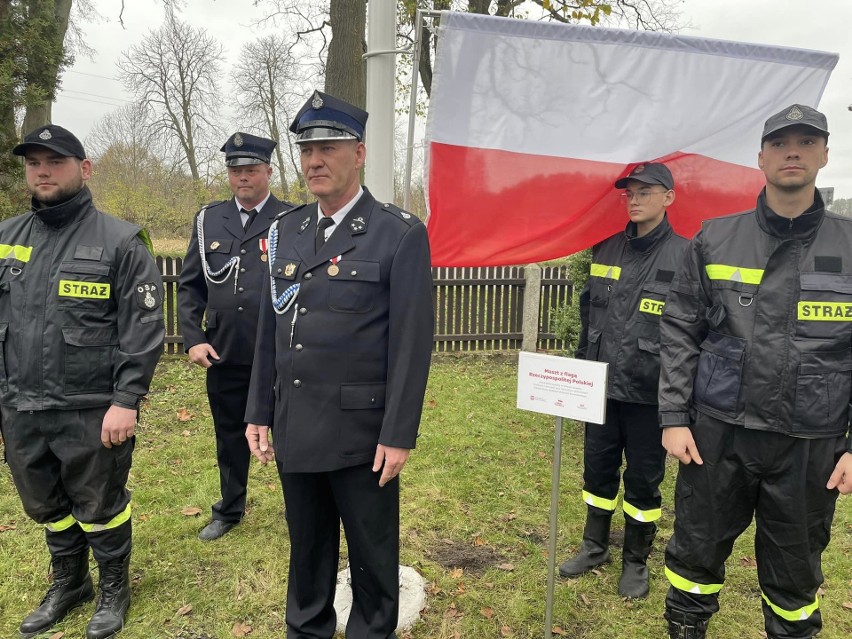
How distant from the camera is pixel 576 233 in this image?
135 inches

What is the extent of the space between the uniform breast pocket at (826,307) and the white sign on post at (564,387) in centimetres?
80

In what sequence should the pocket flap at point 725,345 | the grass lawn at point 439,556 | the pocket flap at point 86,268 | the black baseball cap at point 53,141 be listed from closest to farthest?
the pocket flap at point 725,345 < the black baseball cap at point 53,141 < the pocket flap at point 86,268 < the grass lawn at point 439,556

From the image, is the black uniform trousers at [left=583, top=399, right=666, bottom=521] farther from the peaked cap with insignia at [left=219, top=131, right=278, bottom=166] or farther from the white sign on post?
the peaked cap with insignia at [left=219, top=131, right=278, bottom=166]

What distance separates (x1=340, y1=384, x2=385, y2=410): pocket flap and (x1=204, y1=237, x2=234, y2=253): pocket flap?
1.74 m

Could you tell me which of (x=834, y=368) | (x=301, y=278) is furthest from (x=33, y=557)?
(x=834, y=368)

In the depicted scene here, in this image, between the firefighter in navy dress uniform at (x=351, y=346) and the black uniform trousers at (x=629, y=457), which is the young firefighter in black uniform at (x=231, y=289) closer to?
the firefighter in navy dress uniform at (x=351, y=346)

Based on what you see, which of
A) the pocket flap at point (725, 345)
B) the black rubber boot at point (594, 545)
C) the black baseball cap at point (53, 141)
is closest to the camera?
the pocket flap at point (725, 345)

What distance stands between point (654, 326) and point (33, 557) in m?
3.98

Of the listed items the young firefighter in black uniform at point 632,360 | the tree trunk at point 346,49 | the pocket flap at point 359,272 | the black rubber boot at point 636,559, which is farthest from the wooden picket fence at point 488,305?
the pocket flap at point 359,272

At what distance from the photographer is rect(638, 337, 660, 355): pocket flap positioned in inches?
119

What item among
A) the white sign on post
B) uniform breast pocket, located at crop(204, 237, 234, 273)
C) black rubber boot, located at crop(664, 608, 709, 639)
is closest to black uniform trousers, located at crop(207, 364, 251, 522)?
uniform breast pocket, located at crop(204, 237, 234, 273)

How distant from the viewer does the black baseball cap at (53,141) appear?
2.53m

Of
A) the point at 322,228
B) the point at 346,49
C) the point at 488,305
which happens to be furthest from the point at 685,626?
the point at 346,49

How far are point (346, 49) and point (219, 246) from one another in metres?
4.57
